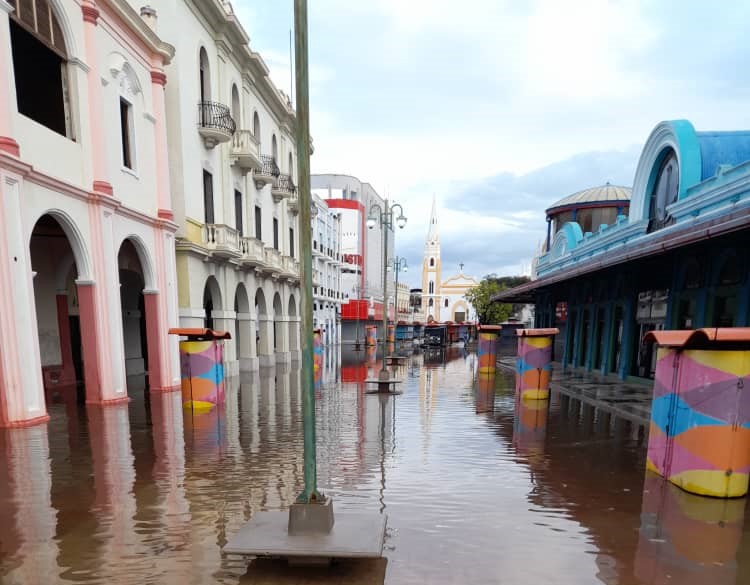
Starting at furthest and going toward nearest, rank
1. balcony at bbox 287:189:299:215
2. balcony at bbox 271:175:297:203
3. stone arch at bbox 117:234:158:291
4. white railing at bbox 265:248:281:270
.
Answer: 1. balcony at bbox 287:189:299:215
2. balcony at bbox 271:175:297:203
3. white railing at bbox 265:248:281:270
4. stone arch at bbox 117:234:158:291

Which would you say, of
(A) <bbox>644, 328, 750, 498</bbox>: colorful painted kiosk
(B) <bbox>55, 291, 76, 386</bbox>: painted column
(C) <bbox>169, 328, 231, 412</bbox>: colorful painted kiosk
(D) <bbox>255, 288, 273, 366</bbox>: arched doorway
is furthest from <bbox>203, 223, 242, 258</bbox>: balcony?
(A) <bbox>644, 328, 750, 498</bbox>: colorful painted kiosk

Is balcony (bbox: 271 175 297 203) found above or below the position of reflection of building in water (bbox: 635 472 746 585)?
above

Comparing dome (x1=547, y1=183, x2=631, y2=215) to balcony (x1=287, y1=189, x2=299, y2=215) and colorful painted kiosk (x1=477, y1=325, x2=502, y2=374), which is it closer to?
colorful painted kiosk (x1=477, y1=325, x2=502, y2=374)

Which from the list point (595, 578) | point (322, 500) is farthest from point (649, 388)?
point (322, 500)

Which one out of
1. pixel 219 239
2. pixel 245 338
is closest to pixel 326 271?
pixel 245 338

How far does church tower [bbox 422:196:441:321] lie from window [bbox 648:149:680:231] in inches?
3219

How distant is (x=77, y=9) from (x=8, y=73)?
132 inches

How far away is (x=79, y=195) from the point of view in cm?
1088

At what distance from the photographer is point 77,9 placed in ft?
36.1

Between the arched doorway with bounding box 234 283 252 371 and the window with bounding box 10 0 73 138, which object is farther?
the arched doorway with bounding box 234 283 252 371

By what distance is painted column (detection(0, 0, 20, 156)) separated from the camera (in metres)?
8.73

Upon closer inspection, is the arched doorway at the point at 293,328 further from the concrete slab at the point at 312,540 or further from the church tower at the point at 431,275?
the church tower at the point at 431,275

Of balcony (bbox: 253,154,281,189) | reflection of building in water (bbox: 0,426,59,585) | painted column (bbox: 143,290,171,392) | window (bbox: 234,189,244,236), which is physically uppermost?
balcony (bbox: 253,154,281,189)

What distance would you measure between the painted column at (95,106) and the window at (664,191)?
1649 centimetres
